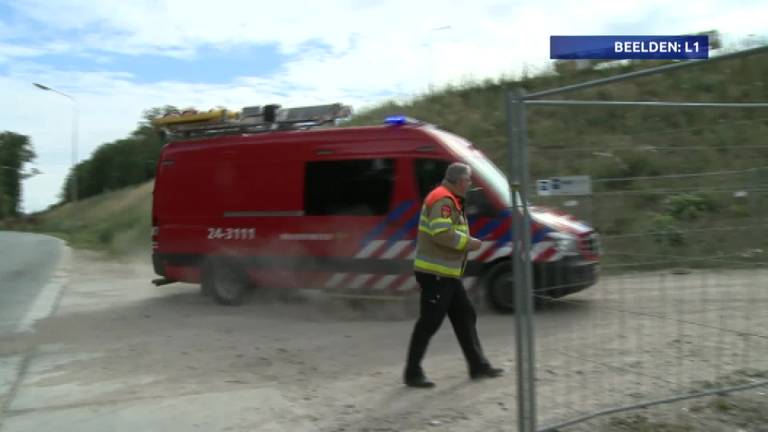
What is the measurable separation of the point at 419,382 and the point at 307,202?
401 cm

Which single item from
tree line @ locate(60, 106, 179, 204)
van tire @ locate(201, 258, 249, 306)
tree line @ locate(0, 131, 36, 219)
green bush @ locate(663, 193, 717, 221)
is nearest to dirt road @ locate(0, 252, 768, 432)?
green bush @ locate(663, 193, 717, 221)

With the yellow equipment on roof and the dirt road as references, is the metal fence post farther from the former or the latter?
the yellow equipment on roof

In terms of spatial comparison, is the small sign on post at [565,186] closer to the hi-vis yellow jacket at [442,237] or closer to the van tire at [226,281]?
the hi-vis yellow jacket at [442,237]

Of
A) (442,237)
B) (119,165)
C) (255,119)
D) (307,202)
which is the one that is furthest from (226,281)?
(119,165)

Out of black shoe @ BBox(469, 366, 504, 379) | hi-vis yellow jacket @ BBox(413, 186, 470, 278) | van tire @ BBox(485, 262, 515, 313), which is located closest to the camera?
hi-vis yellow jacket @ BBox(413, 186, 470, 278)

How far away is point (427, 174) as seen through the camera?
27.5ft

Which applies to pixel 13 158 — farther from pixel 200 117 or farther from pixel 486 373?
pixel 486 373

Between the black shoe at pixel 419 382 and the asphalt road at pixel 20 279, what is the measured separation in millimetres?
5619

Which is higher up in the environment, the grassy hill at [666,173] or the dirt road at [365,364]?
the grassy hill at [666,173]

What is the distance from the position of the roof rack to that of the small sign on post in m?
6.02

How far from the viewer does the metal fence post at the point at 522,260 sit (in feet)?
12.9

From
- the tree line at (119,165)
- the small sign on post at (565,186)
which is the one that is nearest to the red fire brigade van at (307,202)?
the small sign on post at (565,186)

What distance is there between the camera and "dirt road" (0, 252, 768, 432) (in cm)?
427

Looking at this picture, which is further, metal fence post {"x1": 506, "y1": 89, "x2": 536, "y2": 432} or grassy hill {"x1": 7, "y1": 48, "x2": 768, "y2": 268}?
grassy hill {"x1": 7, "y1": 48, "x2": 768, "y2": 268}
